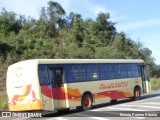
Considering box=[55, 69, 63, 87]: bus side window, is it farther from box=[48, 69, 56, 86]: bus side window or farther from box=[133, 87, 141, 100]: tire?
box=[133, 87, 141, 100]: tire

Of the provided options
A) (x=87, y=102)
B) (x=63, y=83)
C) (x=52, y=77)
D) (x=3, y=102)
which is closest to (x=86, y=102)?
(x=87, y=102)

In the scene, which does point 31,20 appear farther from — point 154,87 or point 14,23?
point 154,87

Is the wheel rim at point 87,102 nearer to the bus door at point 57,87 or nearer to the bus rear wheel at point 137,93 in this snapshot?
the bus door at point 57,87

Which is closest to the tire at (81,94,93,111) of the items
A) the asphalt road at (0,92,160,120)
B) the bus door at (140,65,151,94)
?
the asphalt road at (0,92,160,120)

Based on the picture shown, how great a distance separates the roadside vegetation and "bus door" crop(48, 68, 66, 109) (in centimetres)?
1652

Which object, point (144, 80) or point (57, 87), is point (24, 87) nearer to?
point (57, 87)

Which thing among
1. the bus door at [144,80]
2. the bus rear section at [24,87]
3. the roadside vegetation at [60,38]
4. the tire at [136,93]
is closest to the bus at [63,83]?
the bus rear section at [24,87]

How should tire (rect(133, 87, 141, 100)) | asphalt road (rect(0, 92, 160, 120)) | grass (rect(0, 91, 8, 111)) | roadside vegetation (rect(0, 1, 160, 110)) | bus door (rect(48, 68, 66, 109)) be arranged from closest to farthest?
asphalt road (rect(0, 92, 160, 120)) → bus door (rect(48, 68, 66, 109)) → grass (rect(0, 91, 8, 111)) → tire (rect(133, 87, 141, 100)) → roadside vegetation (rect(0, 1, 160, 110))

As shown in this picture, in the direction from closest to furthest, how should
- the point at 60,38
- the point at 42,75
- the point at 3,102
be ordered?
the point at 42,75, the point at 3,102, the point at 60,38

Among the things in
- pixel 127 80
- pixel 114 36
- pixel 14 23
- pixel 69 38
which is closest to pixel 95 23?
pixel 114 36

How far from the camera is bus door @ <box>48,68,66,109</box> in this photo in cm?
1970

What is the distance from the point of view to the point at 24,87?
19.3 meters

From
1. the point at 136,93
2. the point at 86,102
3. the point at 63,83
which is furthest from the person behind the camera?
the point at 136,93

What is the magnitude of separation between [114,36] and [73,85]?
2059 inches
